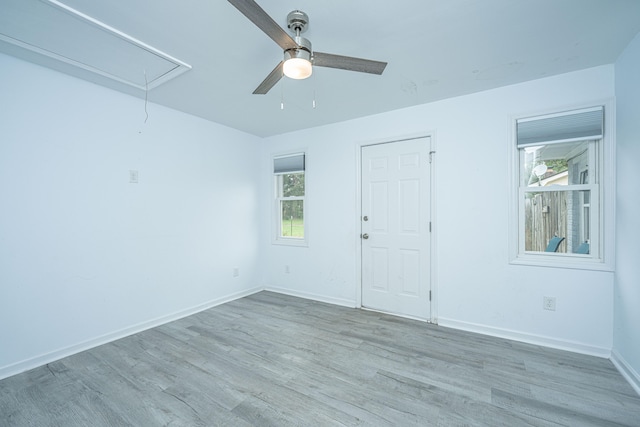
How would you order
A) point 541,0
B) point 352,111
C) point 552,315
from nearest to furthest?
point 541,0, point 552,315, point 352,111

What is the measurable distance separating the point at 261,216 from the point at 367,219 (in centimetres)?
188

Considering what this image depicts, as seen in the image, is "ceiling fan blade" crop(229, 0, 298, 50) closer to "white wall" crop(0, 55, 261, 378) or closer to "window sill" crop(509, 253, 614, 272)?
"white wall" crop(0, 55, 261, 378)

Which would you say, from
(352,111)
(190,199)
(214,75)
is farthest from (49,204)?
(352,111)

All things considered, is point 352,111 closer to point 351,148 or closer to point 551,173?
point 351,148

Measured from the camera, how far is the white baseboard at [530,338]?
236 centimetres

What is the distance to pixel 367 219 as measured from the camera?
11.7 ft

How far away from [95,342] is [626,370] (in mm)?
4570

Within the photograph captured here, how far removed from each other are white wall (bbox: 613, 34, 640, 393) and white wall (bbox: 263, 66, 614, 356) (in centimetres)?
14

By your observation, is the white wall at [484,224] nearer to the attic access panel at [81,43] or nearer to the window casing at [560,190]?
the window casing at [560,190]

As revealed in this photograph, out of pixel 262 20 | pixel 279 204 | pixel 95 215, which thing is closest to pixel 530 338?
pixel 262 20

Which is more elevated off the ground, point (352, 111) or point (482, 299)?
point (352, 111)

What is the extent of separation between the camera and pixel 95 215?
264 cm

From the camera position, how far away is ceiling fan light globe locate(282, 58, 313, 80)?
160 centimetres

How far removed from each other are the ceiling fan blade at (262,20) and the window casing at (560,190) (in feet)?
8.03
